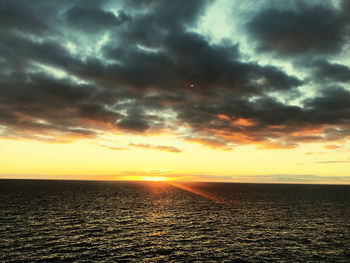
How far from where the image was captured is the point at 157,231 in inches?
1943

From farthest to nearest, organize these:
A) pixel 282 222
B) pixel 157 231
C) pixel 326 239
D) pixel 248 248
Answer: pixel 282 222 < pixel 157 231 < pixel 326 239 < pixel 248 248

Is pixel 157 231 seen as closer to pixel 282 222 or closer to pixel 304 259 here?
pixel 304 259

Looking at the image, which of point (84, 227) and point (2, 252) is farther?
point (84, 227)

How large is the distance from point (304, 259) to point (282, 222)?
28110 mm

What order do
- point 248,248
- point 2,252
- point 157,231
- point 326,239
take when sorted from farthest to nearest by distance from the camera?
point 157,231 < point 326,239 < point 248,248 < point 2,252

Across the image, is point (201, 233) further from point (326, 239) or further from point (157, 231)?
point (326, 239)

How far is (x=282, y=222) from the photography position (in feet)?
201

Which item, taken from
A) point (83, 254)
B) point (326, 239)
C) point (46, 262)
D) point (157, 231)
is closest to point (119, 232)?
point (157, 231)

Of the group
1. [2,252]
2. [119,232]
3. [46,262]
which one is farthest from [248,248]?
[2,252]

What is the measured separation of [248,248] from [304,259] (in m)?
7.77

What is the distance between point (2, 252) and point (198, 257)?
2607 cm

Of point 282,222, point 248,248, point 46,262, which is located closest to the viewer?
point 46,262

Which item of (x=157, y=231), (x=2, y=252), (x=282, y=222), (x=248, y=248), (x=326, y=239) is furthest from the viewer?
(x=282, y=222)

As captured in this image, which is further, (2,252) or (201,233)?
(201,233)
